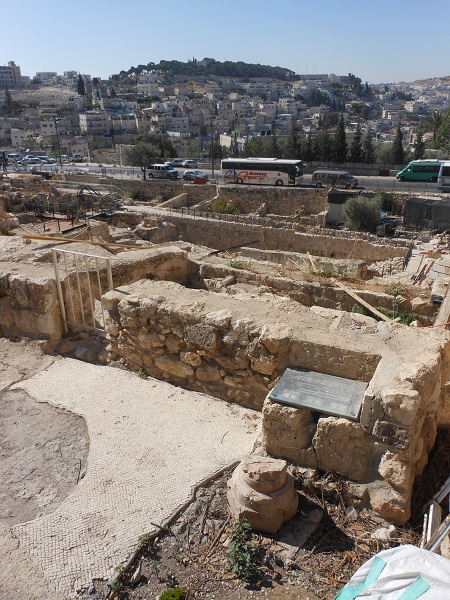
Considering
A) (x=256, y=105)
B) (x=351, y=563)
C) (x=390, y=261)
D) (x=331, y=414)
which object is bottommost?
(x=390, y=261)

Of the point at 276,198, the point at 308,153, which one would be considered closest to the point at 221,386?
the point at 276,198

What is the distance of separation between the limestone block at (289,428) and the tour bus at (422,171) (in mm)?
33132

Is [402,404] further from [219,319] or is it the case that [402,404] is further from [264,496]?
[219,319]

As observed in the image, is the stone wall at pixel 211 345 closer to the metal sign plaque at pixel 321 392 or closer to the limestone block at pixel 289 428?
the metal sign plaque at pixel 321 392

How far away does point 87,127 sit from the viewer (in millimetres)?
103938

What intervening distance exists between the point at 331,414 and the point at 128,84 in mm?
221003

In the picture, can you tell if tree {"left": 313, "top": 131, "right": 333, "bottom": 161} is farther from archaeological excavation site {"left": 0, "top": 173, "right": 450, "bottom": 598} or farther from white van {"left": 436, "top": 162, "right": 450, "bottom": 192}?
archaeological excavation site {"left": 0, "top": 173, "right": 450, "bottom": 598}

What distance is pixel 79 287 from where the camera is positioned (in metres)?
5.82

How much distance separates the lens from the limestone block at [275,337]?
167 inches

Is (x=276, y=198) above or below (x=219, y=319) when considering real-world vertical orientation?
below

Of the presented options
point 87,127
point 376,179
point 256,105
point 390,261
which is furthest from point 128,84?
point 390,261

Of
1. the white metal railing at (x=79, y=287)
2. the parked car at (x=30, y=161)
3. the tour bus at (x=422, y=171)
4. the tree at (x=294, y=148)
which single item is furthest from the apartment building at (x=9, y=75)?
the white metal railing at (x=79, y=287)

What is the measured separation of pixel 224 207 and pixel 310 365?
28322 millimetres

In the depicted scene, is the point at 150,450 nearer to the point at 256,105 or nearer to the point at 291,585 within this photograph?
the point at 291,585
